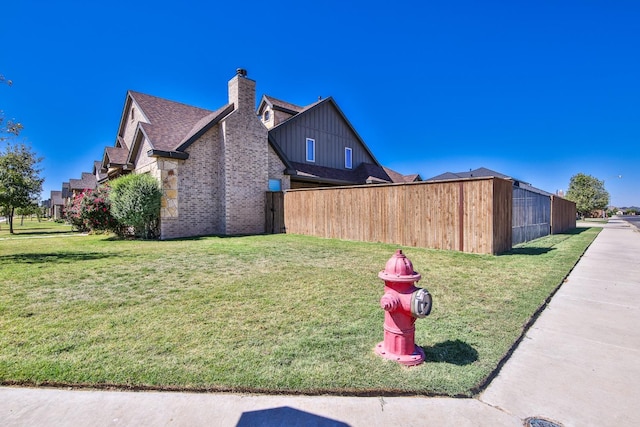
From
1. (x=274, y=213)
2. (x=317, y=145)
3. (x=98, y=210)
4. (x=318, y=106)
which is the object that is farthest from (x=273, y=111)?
(x=98, y=210)

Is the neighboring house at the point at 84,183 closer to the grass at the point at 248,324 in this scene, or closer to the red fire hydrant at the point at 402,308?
the grass at the point at 248,324

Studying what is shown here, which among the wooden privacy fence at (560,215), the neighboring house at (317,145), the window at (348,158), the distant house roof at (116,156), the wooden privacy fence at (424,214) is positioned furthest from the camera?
the window at (348,158)

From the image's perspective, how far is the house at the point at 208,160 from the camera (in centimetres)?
1375

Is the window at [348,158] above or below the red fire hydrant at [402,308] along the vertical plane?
above

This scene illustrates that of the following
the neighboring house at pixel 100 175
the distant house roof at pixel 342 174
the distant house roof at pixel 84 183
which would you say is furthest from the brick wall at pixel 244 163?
the distant house roof at pixel 84 183

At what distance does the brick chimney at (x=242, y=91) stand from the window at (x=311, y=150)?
6319 millimetres

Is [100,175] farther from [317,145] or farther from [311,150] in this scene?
[317,145]

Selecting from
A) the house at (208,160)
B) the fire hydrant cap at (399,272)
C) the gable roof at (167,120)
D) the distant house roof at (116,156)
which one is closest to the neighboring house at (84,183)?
Result: the house at (208,160)

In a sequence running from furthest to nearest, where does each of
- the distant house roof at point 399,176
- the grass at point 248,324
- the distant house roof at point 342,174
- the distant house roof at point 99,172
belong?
1. the distant house roof at point 399,176
2. the distant house roof at point 99,172
3. the distant house roof at point 342,174
4. the grass at point 248,324

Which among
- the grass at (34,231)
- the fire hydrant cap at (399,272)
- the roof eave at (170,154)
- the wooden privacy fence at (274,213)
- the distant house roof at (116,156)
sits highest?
the distant house roof at (116,156)

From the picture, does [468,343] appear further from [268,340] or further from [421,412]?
[268,340]

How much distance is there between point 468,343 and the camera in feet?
11.0

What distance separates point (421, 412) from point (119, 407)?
7.25 feet

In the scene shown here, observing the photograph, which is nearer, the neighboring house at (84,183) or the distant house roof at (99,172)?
the distant house roof at (99,172)
